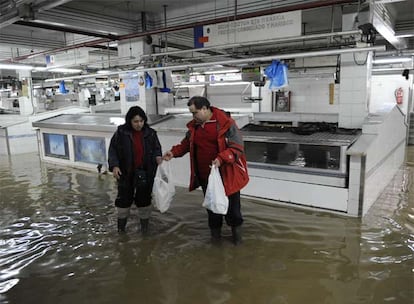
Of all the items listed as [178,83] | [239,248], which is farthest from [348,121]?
[178,83]

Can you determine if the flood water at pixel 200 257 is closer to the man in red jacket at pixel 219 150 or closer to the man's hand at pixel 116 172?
the man in red jacket at pixel 219 150

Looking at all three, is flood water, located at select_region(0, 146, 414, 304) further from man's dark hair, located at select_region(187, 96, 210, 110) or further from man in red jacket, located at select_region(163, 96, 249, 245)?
man's dark hair, located at select_region(187, 96, 210, 110)

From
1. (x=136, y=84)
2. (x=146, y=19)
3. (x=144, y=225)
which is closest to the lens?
(x=144, y=225)

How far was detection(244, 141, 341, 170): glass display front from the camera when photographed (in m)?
3.90

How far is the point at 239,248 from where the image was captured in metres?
2.99

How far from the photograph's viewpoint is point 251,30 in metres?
4.52

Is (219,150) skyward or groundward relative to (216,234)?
skyward

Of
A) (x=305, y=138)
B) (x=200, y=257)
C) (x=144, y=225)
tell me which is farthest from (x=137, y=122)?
(x=305, y=138)

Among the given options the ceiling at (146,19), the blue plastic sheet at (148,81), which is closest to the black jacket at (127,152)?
the ceiling at (146,19)

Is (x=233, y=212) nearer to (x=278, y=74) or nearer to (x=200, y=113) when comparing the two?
(x=200, y=113)

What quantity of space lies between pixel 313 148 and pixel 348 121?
92 cm

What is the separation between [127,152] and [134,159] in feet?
0.32

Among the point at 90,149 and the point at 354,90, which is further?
the point at 90,149

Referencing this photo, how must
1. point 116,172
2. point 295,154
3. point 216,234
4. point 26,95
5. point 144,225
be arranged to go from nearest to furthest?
point 116,172, point 216,234, point 144,225, point 295,154, point 26,95
